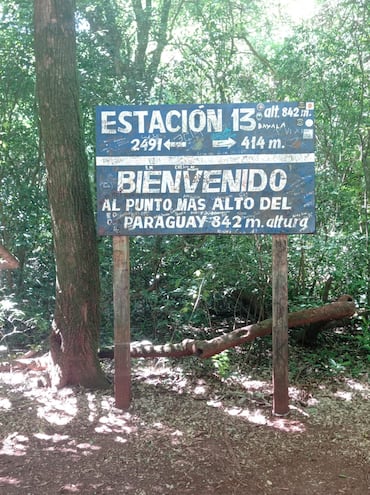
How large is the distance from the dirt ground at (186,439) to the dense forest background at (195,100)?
159 centimetres

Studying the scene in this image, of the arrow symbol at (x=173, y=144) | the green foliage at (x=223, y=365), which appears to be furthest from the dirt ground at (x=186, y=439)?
the arrow symbol at (x=173, y=144)

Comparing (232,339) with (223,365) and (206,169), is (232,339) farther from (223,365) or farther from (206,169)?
(206,169)

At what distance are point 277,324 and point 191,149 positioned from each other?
2.10 metres

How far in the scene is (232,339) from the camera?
575cm

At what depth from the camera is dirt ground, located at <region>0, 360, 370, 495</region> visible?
3766 millimetres

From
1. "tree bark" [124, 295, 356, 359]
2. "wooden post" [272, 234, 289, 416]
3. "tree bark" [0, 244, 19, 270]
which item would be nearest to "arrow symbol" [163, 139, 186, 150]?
"wooden post" [272, 234, 289, 416]

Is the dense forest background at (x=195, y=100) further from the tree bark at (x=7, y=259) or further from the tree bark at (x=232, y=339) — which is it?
the tree bark at (x=7, y=259)

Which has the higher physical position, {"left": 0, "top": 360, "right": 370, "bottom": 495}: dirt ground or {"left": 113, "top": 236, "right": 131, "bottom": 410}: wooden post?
{"left": 113, "top": 236, "right": 131, "bottom": 410}: wooden post

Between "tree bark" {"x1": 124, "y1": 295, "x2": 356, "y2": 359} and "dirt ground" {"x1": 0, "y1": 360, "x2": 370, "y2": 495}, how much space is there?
1.55 ft

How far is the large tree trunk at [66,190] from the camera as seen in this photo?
5.50m

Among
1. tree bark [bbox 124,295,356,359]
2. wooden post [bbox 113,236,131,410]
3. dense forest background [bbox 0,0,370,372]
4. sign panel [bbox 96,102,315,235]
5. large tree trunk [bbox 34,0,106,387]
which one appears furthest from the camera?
dense forest background [bbox 0,0,370,372]

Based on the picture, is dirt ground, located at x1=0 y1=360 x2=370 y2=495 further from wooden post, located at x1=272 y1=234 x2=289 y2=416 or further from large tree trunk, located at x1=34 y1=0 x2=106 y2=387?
large tree trunk, located at x1=34 y1=0 x2=106 y2=387

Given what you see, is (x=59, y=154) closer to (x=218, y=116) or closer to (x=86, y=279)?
(x=86, y=279)

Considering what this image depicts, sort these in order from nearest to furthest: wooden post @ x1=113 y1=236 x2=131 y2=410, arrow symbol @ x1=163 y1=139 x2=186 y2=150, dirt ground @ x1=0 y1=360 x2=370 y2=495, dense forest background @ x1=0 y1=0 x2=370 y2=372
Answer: dirt ground @ x1=0 y1=360 x2=370 y2=495 → arrow symbol @ x1=163 y1=139 x2=186 y2=150 → wooden post @ x1=113 y1=236 x2=131 y2=410 → dense forest background @ x1=0 y1=0 x2=370 y2=372
